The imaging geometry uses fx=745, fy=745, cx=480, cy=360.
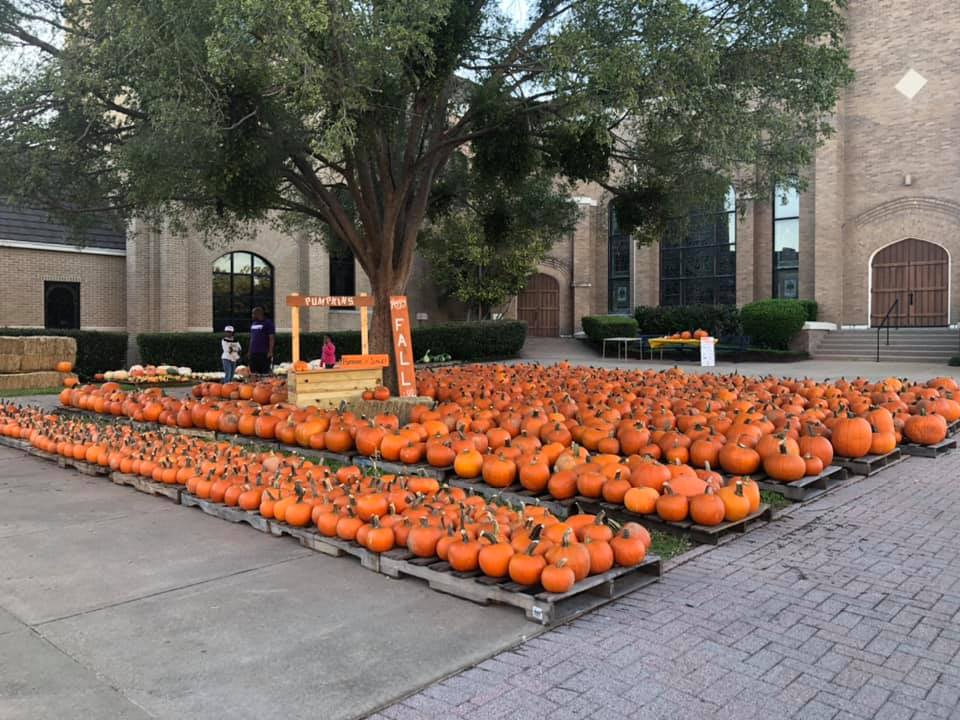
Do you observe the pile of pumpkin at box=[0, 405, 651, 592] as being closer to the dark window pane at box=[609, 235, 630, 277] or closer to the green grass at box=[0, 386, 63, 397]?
the green grass at box=[0, 386, 63, 397]

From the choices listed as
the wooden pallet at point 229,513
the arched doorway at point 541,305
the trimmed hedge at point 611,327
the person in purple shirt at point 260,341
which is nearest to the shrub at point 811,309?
the trimmed hedge at point 611,327

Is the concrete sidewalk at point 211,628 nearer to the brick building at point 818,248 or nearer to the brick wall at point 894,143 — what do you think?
the brick building at point 818,248

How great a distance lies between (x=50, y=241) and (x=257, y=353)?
→ 13127 mm

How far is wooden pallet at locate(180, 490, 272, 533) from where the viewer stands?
18.5ft

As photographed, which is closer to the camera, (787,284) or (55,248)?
(55,248)

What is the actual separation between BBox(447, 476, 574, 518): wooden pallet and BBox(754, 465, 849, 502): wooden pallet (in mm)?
1872

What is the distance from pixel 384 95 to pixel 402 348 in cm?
364

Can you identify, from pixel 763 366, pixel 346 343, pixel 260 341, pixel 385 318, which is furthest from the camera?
pixel 346 343

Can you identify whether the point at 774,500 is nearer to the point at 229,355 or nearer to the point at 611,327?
the point at 229,355

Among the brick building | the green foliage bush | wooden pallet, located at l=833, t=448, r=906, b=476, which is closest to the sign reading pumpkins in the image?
wooden pallet, located at l=833, t=448, r=906, b=476

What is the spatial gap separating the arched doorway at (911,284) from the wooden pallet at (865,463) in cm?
2152

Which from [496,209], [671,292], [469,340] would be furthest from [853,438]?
[671,292]

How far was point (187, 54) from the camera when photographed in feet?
27.5

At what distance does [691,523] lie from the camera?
5367 millimetres
